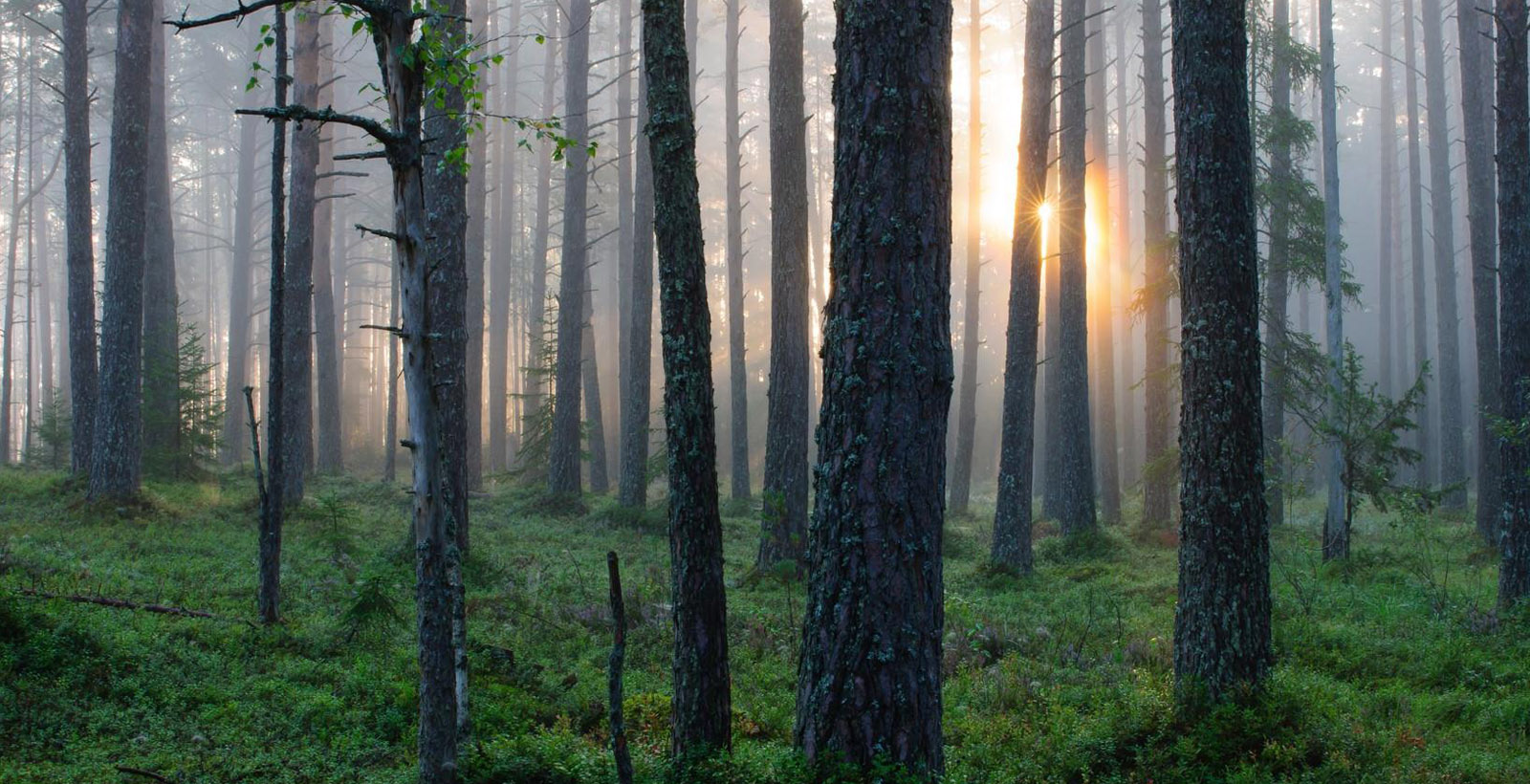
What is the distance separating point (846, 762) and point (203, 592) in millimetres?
7776

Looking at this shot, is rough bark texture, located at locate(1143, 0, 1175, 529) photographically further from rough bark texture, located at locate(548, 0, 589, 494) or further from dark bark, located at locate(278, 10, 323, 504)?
dark bark, located at locate(278, 10, 323, 504)

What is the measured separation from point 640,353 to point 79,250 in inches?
409

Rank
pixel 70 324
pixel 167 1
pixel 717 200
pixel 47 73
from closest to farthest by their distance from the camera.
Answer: pixel 70 324 < pixel 47 73 < pixel 167 1 < pixel 717 200

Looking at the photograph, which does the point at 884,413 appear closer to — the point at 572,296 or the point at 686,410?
the point at 686,410

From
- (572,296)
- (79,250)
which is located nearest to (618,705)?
(79,250)

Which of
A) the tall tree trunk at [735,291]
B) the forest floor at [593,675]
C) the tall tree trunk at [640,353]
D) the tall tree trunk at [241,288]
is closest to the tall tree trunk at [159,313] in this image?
the forest floor at [593,675]

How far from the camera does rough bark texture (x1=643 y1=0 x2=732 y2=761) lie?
5.73 metres

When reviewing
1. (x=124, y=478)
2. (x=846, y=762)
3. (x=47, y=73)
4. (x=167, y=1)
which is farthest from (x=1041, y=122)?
(x=167, y=1)

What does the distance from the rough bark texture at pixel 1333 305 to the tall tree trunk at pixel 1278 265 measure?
116 cm

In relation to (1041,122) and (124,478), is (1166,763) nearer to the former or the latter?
(1041,122)

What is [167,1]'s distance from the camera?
38375mm

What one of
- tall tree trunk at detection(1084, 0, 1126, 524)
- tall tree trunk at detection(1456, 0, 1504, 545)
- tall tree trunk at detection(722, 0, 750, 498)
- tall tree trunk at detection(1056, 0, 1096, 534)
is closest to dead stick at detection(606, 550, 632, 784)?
tall tree trunk at detection(1056, 0, 1096, 534)

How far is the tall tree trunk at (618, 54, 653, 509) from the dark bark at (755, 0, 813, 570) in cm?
633

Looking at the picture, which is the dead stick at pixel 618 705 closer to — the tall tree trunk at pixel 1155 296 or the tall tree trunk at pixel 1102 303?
the tall tree trunk at pixel 1155 296
